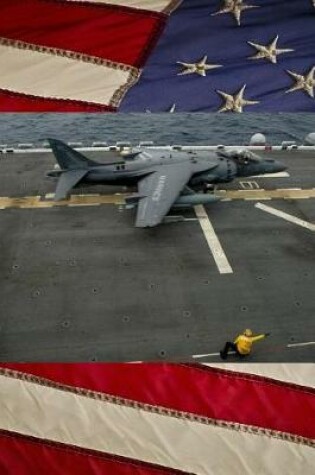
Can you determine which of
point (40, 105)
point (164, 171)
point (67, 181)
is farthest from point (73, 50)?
point (164, 171)

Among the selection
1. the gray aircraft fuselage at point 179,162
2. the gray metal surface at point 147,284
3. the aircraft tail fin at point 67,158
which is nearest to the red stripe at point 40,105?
the gray metal surface at point 147,284

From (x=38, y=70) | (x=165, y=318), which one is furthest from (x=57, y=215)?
(x=38, y=70)

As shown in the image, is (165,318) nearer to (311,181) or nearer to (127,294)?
(127,294)

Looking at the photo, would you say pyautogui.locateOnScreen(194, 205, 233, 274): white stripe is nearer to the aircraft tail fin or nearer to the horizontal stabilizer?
the horizontal stabilizer

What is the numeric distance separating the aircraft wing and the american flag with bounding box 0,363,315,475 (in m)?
10.4

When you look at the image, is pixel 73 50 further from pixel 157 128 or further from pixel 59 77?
pixel 157 128

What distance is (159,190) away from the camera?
2694cm

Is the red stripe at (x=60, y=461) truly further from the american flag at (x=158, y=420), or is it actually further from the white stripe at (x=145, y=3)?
the white stripe at (x=145, y=3)

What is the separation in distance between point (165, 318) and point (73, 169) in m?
13.5

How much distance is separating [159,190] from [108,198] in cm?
394

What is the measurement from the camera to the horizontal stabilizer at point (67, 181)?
27.6 m

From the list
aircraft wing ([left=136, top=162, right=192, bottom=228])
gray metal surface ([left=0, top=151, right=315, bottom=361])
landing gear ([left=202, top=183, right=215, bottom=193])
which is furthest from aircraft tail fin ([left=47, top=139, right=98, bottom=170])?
landing gear ([left=202, top=183, right=215, bottom=193])

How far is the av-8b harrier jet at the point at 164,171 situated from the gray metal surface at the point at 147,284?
1.48 metres

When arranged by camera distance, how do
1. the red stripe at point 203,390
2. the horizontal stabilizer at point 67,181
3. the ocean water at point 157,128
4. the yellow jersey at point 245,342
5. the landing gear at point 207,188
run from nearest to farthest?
1. the red stripe at point 203,390
2. the yellow jersey at point 245,342
3. the horizontal stabilizer at point 67,181
4. the landing gear at point 207,188
5. the ocean water at point 157,128
